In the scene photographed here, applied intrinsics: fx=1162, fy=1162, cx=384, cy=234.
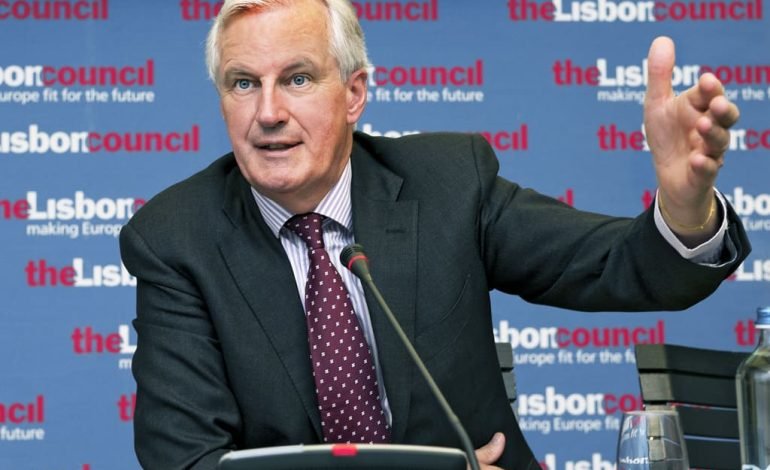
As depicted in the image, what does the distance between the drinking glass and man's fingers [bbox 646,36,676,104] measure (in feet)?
1.69

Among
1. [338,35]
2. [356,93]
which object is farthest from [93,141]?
[338,35]

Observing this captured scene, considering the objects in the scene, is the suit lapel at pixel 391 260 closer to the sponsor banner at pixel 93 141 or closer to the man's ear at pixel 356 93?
the man's ear at pixel 356 93

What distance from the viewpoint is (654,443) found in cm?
179

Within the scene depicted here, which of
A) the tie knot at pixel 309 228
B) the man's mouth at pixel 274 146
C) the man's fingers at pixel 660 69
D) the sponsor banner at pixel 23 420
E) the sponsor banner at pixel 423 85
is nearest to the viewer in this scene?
the man's fingers at pixel 660 69

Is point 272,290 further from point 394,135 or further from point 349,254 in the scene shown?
point 394,135

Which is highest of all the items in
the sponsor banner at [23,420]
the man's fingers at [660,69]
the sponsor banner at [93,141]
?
the sponsor banner at [93,141]

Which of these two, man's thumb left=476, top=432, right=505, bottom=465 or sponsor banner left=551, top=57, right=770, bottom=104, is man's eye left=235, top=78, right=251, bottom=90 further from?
sponsor banner left=551, top=57, right=770, bottom=104

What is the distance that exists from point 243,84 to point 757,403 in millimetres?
1207

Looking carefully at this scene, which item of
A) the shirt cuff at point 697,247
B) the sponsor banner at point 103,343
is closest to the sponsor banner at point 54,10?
the sponsor banner at point 103,343

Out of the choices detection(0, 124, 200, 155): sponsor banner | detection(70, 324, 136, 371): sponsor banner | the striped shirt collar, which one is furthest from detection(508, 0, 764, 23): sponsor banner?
the striped shirt collar

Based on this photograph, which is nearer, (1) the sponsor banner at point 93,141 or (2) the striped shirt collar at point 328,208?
(2) the striped shirt collar at point 328,208

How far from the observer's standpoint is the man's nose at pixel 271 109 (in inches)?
Answer: 92.7

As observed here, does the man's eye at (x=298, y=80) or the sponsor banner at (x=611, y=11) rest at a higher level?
the sponsor banner at (x=611, y=11)

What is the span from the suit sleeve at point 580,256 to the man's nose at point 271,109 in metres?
0.50
